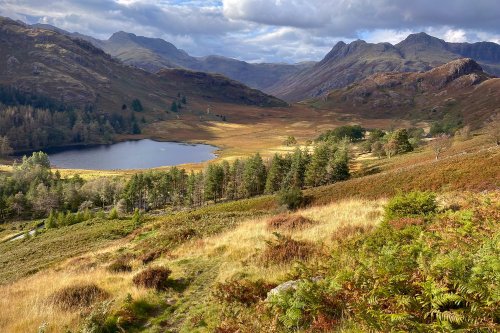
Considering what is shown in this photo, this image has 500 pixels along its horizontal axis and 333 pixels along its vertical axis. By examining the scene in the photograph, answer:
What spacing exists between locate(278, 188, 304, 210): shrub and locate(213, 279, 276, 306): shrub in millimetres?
32836

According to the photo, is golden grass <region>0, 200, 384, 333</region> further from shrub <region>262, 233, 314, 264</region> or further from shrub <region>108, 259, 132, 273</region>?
shrub <region>262, 233, 314, 264</region>

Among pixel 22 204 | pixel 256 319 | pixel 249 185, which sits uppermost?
pixel 256 319

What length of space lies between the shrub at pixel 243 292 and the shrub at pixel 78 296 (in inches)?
175

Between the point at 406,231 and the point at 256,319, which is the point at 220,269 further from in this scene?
the point at 406,231

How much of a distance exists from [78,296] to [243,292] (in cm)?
604

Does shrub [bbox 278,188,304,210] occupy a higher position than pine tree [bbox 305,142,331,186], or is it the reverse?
shrub [bbox 278,188,304,210]

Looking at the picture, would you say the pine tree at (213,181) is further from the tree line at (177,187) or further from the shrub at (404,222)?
the shrub at (404,222)

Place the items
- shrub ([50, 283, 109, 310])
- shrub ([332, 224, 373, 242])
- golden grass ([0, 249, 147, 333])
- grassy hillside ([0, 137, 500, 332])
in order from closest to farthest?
1. grassy hillside ([0, 137, 500, 332])
2. golden grass ([0, 249, 147, 333])
3. shrub ([50, 283, 109, 310])
4. shrub ([332, 224, 373, 242])

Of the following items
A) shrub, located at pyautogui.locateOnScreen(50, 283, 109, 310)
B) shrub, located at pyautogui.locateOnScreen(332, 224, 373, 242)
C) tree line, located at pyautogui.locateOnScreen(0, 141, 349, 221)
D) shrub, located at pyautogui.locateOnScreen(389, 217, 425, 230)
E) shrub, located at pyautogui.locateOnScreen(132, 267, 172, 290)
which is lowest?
tree line, located at pyautogui.locateOnScreen(0, 141, 349, 221)

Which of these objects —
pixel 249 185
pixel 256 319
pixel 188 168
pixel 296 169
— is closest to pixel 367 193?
pixel 256 319

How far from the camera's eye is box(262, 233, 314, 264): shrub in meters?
13.6

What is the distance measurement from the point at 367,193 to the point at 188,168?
12798 centimetres

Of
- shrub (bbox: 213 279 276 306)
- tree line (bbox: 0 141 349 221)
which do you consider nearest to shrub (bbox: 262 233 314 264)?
shrub (bbox: 213 279 276 306)

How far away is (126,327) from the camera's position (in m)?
10.4
